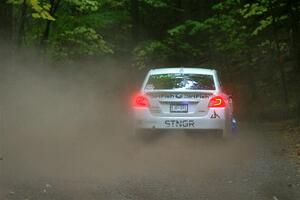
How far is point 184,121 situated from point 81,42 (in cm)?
965

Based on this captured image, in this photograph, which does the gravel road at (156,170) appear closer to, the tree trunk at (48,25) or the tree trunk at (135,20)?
the tree trunk at (48,25)

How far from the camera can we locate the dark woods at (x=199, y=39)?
19.2 metres

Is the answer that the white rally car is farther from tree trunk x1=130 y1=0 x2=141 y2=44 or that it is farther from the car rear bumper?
tree trunk x1=130 y1=0 x2=141 y2=44

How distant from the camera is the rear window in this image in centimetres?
1308

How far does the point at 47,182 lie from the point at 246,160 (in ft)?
13.5

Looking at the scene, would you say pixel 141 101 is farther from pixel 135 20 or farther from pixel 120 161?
pixel 135 20

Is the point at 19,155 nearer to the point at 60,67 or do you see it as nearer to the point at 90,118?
the point at 90,118

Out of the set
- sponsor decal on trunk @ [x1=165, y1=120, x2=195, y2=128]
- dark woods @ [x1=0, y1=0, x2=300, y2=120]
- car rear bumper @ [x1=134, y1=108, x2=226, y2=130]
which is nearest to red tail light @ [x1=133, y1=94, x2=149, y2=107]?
car rear bumper @ [x1=134, y1=108, x2=226, y2=130]

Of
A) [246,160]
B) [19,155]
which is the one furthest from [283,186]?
[19,155]

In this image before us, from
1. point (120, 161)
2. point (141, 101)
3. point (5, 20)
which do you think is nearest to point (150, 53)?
point (5, 20)

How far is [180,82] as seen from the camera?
43.4 ft

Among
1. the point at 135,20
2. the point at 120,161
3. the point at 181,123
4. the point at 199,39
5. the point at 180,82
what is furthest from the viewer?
the point at 135,20

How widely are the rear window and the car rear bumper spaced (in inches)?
24.1

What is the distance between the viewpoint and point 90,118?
2044 cm
